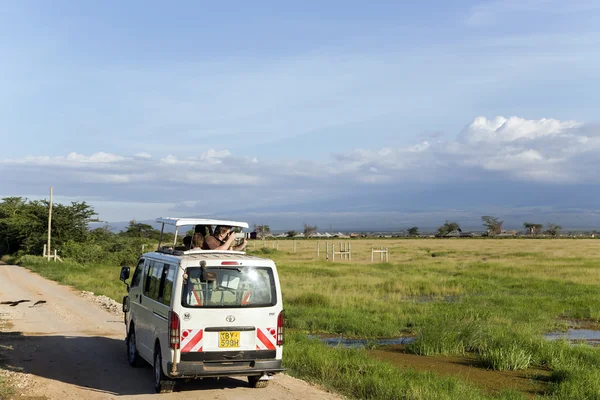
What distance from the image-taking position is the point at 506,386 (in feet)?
35.2

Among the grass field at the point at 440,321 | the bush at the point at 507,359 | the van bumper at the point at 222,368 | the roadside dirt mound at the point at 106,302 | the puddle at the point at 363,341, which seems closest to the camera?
the van bumper at the point at 222,368

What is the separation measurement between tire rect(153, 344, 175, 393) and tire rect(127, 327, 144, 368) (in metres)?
1.82

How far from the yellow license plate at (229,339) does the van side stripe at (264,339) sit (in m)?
0.28

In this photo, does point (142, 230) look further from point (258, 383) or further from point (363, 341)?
point (258, 383)

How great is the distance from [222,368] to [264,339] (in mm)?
676

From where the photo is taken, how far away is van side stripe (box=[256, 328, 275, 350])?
8.81m

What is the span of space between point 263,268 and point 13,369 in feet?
16.2

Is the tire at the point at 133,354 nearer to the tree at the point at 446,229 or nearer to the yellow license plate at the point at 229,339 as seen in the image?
the yellow license plate at the point at 229,339

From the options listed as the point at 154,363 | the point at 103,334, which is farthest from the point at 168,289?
the point at 103,334

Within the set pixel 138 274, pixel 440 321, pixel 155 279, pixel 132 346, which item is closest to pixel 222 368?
pixel 155 279

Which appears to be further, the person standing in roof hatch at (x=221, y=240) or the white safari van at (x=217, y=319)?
the person standing in roof hatch at (x=221, y=240)

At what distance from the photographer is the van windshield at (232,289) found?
8641 mm

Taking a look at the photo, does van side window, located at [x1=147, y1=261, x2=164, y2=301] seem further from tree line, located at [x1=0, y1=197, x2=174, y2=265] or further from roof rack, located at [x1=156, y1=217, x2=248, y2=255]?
tree line, located at [x1=0, y1=197, x2=174, y2=265]

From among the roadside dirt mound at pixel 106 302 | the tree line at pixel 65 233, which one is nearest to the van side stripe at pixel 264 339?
the roadside dirt mound at pixel 106 302
